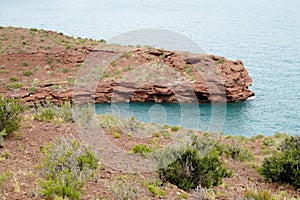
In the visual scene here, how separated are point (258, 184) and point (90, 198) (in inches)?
181

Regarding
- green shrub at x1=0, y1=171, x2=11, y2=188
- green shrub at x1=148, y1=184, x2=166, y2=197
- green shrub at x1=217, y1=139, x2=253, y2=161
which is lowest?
green shrub at x1=217, y1=139, x2=253, y2=161

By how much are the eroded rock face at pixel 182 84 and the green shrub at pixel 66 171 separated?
22312 mm

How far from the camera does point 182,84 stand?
31.9 metres

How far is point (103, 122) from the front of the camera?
12.2 m

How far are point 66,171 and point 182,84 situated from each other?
25895 millimetres

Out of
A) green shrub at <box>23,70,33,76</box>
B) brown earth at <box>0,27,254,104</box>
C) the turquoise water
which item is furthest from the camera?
green shrub at <box>23,70,33,76</box>

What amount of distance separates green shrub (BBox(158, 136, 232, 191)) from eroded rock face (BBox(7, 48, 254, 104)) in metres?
22.0

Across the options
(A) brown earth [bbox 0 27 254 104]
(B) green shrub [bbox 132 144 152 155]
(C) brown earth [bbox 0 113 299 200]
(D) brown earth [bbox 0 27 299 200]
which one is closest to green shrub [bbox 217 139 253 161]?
(C) brown earth [bbox 0 113 299 200]

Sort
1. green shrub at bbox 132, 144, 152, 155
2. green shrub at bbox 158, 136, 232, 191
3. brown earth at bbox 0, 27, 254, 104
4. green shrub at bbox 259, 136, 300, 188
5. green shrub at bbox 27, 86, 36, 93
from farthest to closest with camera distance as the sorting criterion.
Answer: brown earth at bbox 0, 27, 254, 104 → green shrub at bbox 27, 86, 36, 93 → green shrub at bbox 132, 144, 152, 155 → green shrub at bbox 259, 136, 300, 188 → green shrub at bbox 158, 136, 232, 191

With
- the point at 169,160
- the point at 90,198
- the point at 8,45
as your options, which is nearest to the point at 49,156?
the point at 90,198

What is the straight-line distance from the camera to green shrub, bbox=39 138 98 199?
233 inches

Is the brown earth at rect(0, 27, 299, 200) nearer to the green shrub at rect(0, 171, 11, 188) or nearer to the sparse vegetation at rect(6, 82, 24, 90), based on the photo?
the sparse vegetation at rect(6, 82, 24, 90)

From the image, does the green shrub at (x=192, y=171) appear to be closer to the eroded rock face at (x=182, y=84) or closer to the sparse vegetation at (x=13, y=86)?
the eroded rock face at (x=182, y=84)

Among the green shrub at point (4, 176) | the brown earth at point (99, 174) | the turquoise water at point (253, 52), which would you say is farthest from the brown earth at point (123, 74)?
the green shrub at point (4, 176)
